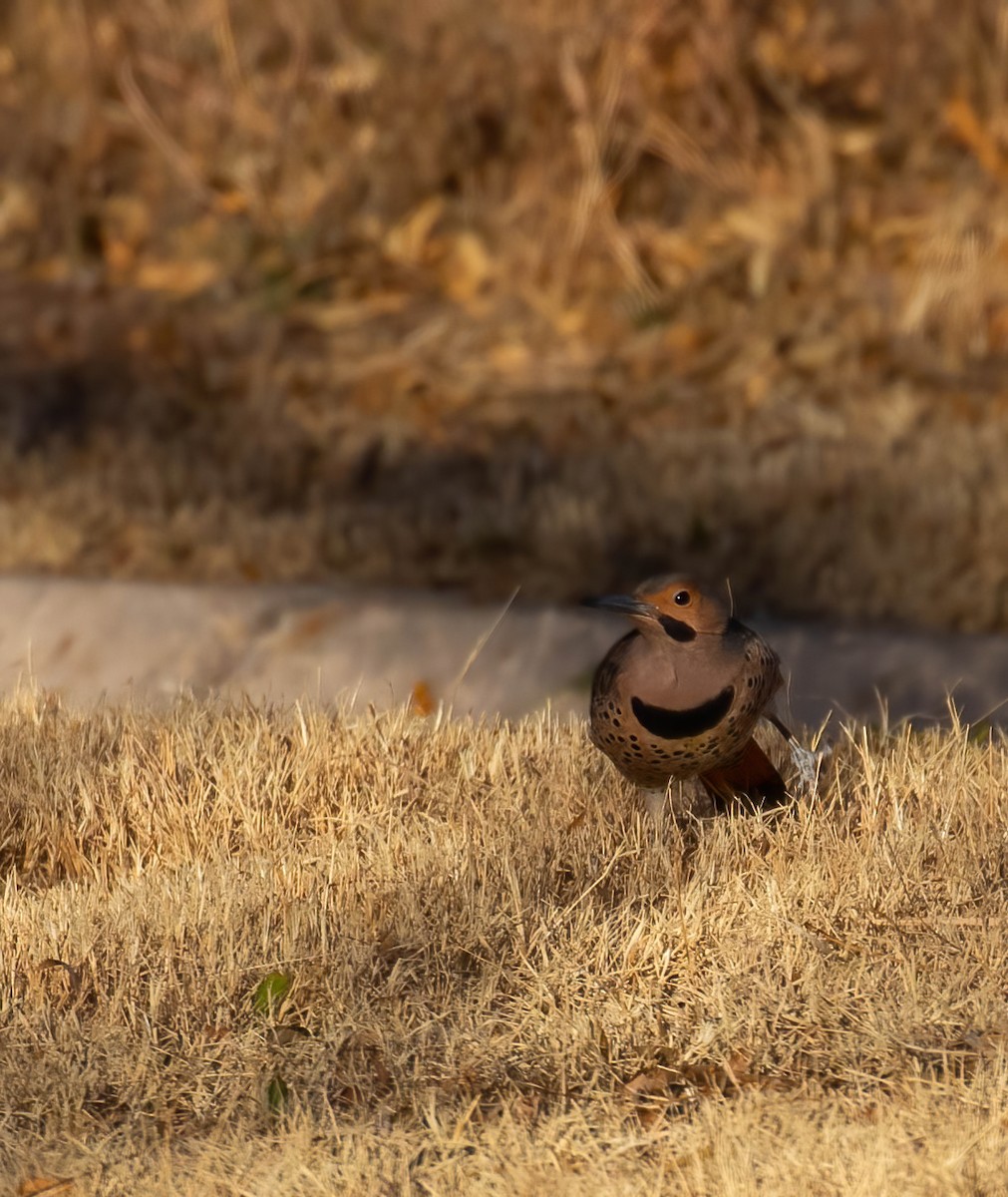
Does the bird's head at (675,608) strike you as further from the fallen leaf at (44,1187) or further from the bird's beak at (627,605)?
the fallen leaf at (44,1187)

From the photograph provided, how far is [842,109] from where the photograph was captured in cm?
1000

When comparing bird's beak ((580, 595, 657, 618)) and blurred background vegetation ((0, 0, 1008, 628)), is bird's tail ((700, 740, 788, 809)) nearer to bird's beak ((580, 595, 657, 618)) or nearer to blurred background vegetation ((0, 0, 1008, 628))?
bird's beak ((580, 595, 657, 618))

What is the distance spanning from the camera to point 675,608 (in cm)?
384

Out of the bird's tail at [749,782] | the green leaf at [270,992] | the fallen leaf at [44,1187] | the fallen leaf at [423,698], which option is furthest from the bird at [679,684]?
the fallen leaf at [423,698]

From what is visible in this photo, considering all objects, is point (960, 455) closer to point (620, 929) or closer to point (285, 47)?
point (620, 929)

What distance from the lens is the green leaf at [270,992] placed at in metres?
3.56

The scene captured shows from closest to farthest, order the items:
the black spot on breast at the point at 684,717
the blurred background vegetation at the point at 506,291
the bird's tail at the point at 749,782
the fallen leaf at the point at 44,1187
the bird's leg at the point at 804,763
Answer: the fallen leaf at the point at 44,1187 < the black spot on breast at the point at 684,717 < the bird's tail at the point at 749,782 < the bird's leg at the point at 804,763 < the blurred background vegetation at the point at 506,291

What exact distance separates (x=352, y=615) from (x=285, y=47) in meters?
5.67

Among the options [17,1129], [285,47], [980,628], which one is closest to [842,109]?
[285,47]

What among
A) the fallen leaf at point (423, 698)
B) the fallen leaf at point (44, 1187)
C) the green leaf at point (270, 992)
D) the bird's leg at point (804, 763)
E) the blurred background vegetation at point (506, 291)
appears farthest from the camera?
the blurred background vegetation at point (506, 291)

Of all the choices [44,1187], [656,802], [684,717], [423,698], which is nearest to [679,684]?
[684,717]

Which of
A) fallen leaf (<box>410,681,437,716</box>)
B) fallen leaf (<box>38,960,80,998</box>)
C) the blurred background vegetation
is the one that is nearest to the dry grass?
fallen leaf (<box>38,960,80,998</box>)

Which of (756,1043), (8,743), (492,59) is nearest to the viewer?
(756,1043)

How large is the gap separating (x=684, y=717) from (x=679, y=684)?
0.07m
